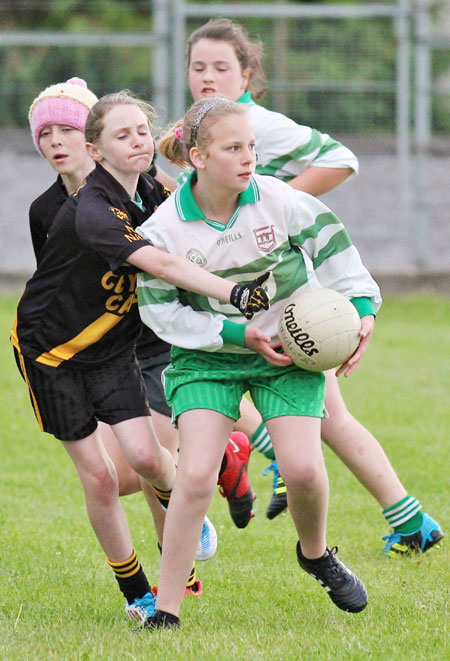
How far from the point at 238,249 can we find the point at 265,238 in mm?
102

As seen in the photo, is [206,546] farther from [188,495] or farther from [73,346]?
[73,346]

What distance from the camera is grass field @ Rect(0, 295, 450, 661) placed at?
379 cm

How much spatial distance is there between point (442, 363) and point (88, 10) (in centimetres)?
1129

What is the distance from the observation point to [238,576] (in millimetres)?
4914

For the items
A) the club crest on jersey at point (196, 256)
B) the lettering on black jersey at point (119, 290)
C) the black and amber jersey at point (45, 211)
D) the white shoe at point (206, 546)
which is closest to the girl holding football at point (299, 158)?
the white shoe at point (206, 546)

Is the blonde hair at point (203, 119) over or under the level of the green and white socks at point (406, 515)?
over

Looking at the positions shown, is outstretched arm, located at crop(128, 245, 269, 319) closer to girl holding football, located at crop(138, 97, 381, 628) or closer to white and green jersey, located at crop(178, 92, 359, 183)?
girl holding football, located at crop(138, 97, 381, 628)

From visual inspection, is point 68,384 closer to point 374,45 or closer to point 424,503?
point 424,503

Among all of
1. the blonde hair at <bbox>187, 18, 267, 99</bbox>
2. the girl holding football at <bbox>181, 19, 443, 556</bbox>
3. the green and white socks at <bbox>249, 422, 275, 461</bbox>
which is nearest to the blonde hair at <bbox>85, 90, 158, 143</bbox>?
the girl holding football at <bbox>181, 19, 443, 556</bbox>

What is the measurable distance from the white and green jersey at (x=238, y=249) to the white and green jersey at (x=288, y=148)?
56.1 inches

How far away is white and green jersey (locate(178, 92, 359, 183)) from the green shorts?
175 centimetres

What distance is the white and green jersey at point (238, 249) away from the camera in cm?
395

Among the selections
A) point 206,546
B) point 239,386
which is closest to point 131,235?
point 239,386

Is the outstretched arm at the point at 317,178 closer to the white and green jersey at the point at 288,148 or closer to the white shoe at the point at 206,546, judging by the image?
the white and green jersey at the point at 288,148
